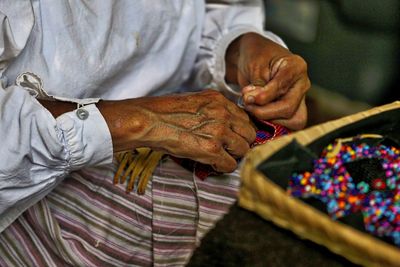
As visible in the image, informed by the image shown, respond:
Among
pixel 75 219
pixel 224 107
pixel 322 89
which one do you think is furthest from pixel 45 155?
pixel 322 89

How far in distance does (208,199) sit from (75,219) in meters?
0.23

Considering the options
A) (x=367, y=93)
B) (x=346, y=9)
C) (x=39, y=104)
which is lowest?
(x=367, y=93)

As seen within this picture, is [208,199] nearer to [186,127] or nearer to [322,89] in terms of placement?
[186,127]

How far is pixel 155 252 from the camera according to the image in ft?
3.28

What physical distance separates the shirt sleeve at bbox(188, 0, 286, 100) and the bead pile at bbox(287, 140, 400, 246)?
566 mm

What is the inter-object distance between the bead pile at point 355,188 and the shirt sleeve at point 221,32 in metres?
0.57

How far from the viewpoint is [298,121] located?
3.59 ft

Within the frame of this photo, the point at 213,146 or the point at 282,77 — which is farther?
the point at 282,77

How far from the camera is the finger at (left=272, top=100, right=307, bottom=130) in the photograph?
3.53 feet

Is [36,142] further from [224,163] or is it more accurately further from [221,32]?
[221,32]

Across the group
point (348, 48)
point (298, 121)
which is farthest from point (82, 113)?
point (348, 48)

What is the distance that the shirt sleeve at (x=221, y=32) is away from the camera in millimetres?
1253

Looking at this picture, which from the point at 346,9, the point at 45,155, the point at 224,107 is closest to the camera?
the point at 45,155

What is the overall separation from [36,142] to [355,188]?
18.1 inches
